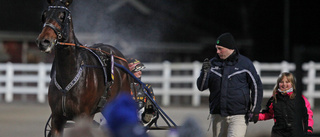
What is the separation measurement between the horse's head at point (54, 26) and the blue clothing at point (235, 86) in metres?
1.53

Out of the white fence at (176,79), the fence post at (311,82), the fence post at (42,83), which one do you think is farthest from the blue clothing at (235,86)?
the fence post at (42,83)

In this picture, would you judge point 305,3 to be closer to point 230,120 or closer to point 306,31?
point 306,31

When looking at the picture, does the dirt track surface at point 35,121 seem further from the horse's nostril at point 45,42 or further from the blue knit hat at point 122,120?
the blue knit hat at point 122,120

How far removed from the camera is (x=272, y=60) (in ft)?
107

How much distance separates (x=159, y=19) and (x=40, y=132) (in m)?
19.8

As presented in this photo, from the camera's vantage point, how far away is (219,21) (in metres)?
33.3

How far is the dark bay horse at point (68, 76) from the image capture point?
540 cm

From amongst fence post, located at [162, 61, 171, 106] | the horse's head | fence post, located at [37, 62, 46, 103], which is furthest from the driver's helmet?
fence post, located at [37, 62, 46, 103]

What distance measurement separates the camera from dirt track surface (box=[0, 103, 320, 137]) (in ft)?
30.4

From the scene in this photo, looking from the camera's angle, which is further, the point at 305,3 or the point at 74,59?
the point at 305,3

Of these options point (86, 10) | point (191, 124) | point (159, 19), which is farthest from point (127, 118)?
point (159, 19)

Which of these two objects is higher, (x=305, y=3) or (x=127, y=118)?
(x=305, y=3)

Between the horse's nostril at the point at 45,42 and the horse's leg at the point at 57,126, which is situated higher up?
the horse's nostril at the point at 45,42

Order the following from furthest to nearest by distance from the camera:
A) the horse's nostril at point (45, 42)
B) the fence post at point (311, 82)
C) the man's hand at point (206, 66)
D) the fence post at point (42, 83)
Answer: the fence post at point (42, 83)
the fence post at point (311, 82)
the man's hand at point (206, 66)
the horse's nostril at point (45, 42)
